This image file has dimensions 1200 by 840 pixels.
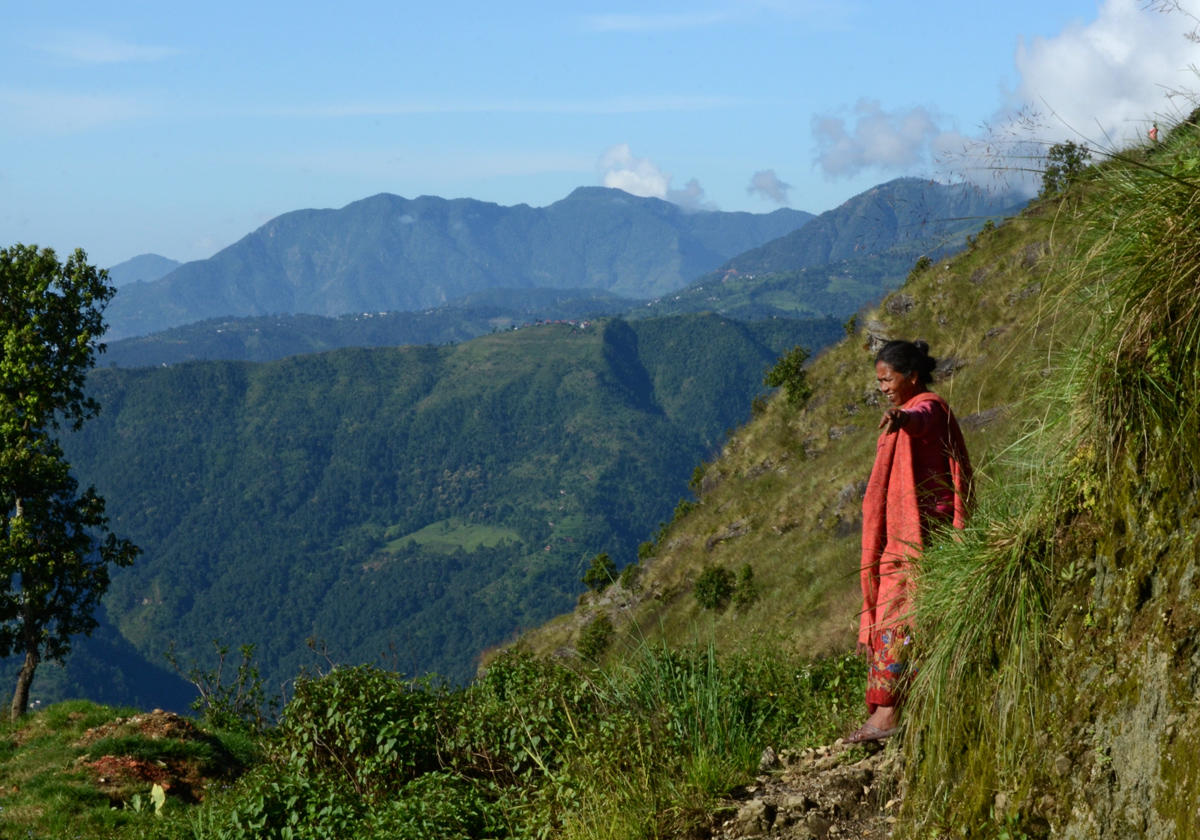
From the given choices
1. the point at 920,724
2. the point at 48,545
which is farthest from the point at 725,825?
the point at 48,545

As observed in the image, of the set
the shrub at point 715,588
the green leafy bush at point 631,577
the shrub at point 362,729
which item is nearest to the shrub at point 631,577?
the green leafy bush at point 631,577

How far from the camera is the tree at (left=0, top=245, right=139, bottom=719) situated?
64.5 feet

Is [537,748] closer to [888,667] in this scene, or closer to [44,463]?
[888,667]

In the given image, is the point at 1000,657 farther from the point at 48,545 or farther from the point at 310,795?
the point at 48,545

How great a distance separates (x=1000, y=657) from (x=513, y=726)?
9.27 ft

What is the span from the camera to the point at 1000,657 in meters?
2.88

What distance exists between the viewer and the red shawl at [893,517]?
13.1 feet

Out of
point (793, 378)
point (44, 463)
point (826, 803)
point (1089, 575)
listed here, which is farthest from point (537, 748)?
point (793, 378)

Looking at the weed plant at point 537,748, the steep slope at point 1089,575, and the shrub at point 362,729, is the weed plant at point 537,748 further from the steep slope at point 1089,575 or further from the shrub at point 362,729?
the steep slope at point 1089,575

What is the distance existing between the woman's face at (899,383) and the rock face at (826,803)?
1.61m

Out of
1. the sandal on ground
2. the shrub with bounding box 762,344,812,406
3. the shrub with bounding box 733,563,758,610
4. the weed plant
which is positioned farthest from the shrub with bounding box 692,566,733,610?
the sandal on ground

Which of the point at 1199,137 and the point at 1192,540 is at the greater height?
the point at 1199,137

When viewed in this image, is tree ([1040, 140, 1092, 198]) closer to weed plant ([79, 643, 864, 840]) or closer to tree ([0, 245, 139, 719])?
weed plant ([79, 643, 864, 840])

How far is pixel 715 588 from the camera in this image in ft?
73.9
